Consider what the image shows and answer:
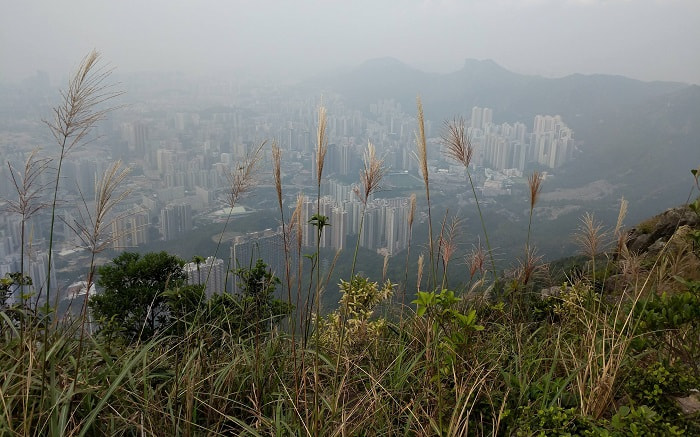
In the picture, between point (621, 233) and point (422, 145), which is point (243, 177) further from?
point (621, 233)

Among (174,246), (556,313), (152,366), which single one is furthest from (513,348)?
(174,246)

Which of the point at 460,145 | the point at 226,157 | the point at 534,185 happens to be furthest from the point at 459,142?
the point at 226,157

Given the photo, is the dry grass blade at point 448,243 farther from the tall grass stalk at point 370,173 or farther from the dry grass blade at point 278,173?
the dry grass blade at point 278,173

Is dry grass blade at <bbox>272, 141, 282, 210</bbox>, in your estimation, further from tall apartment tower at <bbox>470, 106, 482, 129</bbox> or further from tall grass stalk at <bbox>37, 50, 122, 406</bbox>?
tall apartment tower at <bbox>470, 106, 482, 129</bbox>

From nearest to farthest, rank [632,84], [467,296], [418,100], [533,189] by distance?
1. [418,100]
2. [533,189]
3. [467,296]
4. [632,84]

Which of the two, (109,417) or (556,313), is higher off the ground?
(109,417)

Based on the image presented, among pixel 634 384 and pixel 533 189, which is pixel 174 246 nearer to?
pixel 533 189
